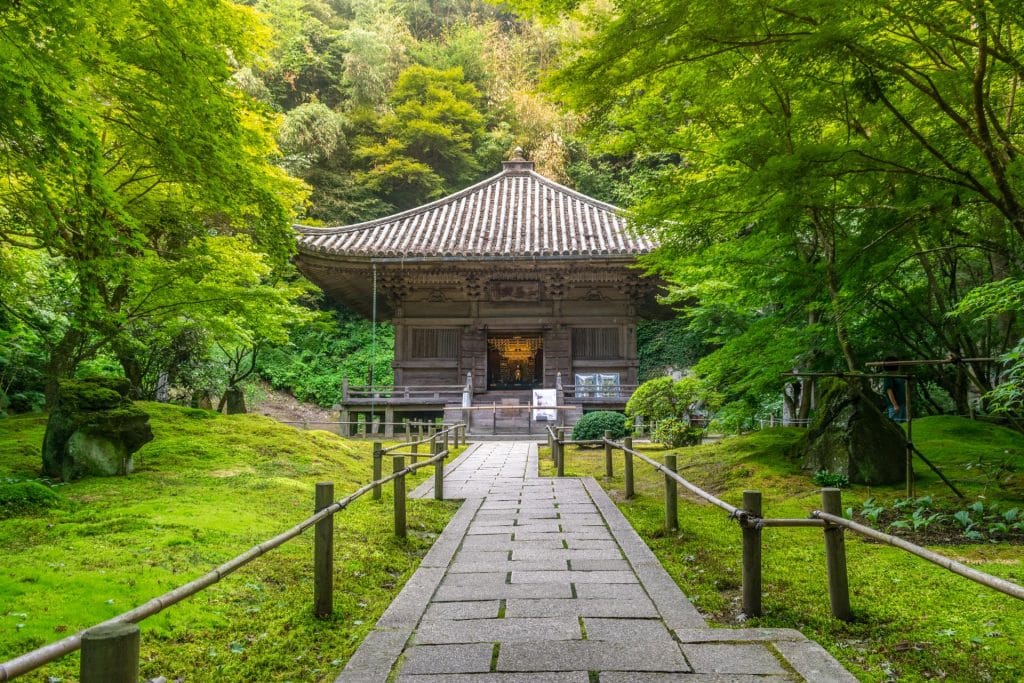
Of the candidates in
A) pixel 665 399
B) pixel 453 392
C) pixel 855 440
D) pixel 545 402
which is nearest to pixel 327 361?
pixel 453 392

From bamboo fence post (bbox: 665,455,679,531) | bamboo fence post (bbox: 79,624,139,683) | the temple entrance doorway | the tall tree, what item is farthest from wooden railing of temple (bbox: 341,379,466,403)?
bamboo fence post (bbox: 79,624,139,683)

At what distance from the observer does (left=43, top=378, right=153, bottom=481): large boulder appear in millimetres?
6246

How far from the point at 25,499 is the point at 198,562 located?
7.09 ft

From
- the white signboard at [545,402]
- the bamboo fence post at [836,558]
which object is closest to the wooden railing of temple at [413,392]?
the white signboard at [545,402]

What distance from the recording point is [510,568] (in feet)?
13.7

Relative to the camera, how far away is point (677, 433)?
38.6ft

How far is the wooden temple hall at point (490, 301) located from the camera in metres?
15.7

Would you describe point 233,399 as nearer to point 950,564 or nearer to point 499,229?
point 499,229

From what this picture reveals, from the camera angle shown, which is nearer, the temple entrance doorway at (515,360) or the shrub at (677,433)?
the shrub at (677,433)

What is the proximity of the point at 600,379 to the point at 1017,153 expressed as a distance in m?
12.8

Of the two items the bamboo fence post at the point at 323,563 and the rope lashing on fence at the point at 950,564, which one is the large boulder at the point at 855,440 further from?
the bamboo fence post at the point at 323,563

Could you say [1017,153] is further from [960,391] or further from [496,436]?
[496,436]

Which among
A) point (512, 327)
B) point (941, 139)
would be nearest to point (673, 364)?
point (512, 327)

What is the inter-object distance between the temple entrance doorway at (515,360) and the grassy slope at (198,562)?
15324mm
